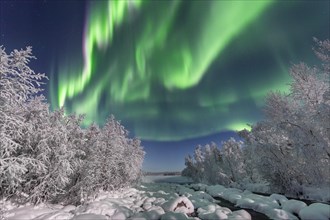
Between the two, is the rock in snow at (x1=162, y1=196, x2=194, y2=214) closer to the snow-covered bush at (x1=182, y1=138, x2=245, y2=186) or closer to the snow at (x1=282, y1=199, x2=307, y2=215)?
the snow at (x1=282, y1=199, x2=307, y2=215)

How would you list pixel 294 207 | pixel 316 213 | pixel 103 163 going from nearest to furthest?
pixel 316 213 → pixel 294 207 → pixel 103 163

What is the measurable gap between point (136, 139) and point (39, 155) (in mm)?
42024

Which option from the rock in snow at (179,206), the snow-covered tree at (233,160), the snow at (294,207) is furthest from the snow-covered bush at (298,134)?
the snow-covered tree at (233,160)

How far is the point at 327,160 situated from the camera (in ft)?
73.7

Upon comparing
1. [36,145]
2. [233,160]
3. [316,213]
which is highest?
[233,160]

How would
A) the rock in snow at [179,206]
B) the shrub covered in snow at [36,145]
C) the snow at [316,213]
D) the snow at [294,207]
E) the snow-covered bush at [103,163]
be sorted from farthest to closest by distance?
the snow-covered bush at [103,163] < the rock in snow at [179,206] < the snow at [294,207] < the snow at [316,213] < the shrub covered in snow at [36,145]

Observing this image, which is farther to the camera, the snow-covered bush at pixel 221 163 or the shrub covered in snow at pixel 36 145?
the snow-covered bush at pixel 221 163

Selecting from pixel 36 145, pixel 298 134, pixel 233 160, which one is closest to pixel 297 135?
pixel 298 134

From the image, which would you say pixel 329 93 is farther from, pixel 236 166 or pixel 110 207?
pixel 236 166

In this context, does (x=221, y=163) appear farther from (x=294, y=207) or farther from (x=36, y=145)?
(x=36, y=145)

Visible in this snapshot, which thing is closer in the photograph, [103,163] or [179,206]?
[179,206]

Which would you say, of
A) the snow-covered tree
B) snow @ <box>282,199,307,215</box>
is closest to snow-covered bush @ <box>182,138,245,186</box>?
the snow-covered tree

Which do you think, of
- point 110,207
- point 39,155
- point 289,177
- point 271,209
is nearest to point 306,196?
point 289,177

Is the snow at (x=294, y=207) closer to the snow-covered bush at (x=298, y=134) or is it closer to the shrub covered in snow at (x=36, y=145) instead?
the snow-covered bush at (x=298, y=134)
